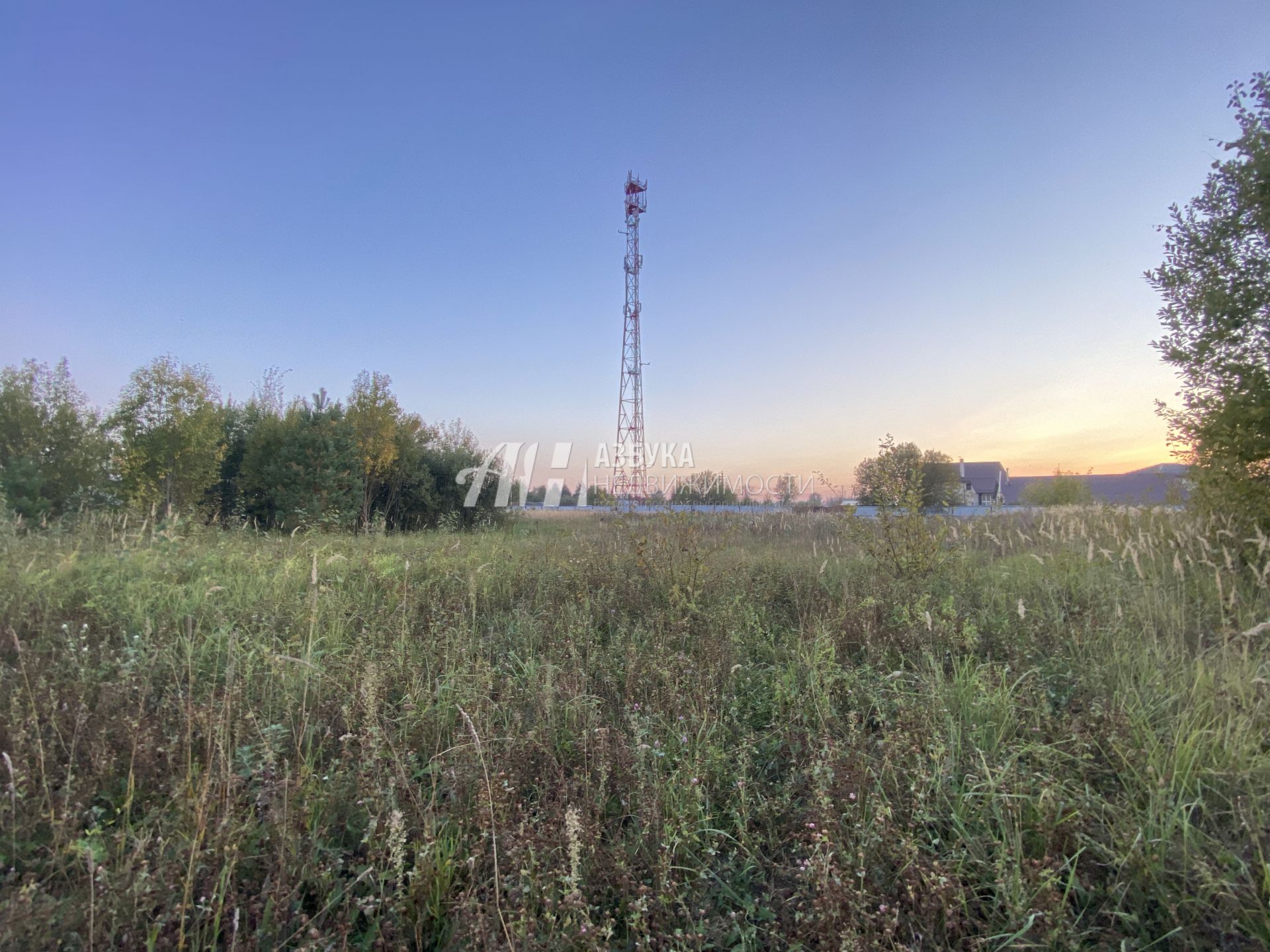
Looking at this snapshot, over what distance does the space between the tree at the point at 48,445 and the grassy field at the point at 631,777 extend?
29.0 feet

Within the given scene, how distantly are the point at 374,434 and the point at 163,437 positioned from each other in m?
4.60

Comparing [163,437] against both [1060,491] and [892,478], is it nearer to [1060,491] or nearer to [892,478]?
[892,478]

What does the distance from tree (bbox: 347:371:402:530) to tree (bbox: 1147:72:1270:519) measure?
16127 millimetres

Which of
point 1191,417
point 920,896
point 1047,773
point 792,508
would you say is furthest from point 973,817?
point 792,508

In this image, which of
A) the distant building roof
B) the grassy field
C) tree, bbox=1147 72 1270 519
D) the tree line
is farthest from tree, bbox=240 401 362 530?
the distant building roof

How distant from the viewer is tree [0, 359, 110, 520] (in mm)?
10242

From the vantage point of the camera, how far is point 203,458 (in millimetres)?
12531

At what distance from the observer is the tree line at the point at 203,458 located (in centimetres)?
1085

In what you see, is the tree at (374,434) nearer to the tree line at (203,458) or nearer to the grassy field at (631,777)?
the tree line at (203,458)

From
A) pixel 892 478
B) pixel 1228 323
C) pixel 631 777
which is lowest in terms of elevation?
pixel 631 777

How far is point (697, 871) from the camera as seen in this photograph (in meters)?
1.72

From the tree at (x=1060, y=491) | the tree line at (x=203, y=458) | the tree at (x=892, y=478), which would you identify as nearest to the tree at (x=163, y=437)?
the tree line at (x=203, y=458)

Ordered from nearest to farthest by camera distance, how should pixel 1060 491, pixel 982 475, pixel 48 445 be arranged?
pixel 48 445, pixel 1060 491, pixel 982 475

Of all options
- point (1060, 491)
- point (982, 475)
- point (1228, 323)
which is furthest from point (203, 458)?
point (982, 475)
